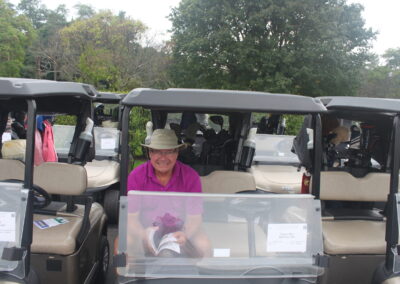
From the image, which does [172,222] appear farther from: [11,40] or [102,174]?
[11,40]

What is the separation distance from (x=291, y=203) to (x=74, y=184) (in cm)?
153

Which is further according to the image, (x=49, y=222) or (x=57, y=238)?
(x=49, y=222)

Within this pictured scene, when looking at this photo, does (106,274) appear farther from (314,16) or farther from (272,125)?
(314,16)

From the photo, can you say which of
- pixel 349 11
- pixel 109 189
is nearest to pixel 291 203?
pixel 109 189

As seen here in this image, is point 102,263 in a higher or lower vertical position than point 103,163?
lower

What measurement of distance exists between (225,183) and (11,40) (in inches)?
1312

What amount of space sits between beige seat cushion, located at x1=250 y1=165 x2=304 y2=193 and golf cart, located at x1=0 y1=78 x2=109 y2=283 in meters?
2.32

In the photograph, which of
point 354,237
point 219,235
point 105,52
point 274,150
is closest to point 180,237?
point 219,235

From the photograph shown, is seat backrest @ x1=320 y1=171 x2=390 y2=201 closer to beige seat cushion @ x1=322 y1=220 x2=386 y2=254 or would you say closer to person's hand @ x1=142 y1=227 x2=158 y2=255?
beige seat cushion @ x1=322 y1=220 x2=386 y2=254

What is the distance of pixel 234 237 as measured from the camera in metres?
2.03

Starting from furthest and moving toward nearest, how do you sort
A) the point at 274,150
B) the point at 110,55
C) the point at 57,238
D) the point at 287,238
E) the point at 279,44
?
the point at 110,55 < the point at 279,44 < the point at 274,150 < the point at 57,238 < the point at 287,238

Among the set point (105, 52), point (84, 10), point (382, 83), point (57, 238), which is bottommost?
point (57, 238)

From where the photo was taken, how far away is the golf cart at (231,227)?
6.23 feet

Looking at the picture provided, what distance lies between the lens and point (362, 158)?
3742 millimetres
